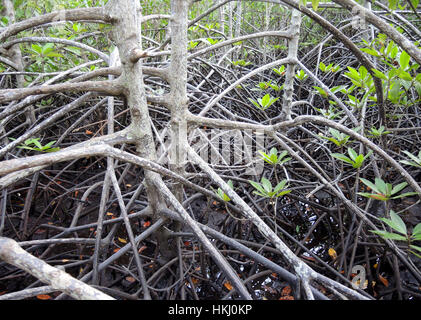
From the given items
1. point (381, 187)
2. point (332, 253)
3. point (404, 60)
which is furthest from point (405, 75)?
point (332, 253)

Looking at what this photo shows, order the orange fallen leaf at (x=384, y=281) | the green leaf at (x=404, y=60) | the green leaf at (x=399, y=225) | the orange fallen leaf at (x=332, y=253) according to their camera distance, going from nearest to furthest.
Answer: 1. the green leaf at (x=399, y=225)
2. the green leaf at (x=404, y=60)
3. the orange fallen leaf at (x=384, y=281)
4. the orange fallen leaf at (x=332, y=253)

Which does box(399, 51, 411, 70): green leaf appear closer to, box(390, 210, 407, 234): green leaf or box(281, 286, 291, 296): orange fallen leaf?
box(390, 210, 407, 234): green leaf

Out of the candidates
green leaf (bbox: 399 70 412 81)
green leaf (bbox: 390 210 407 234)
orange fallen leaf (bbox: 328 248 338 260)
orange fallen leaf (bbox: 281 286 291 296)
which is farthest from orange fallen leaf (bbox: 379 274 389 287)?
green leaf (bbox: 399 70 412 81)

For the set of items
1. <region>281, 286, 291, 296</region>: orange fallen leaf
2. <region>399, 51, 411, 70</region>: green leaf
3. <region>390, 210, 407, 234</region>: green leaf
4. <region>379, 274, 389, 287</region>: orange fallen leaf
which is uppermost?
<region>399, 51, 411, 70</region>: green leaf

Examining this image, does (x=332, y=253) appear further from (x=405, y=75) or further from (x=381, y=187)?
(x=405, y=75)

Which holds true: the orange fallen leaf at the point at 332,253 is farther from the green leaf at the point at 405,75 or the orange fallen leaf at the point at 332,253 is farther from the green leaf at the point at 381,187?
the green leaf at the point at 405,75

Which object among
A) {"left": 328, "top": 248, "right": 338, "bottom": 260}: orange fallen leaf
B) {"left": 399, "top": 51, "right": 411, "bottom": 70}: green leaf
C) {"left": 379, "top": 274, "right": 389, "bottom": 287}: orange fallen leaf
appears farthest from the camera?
{"left": 328, "top": 248, "right": 338, "bottom": 260}: orange fallen leaf

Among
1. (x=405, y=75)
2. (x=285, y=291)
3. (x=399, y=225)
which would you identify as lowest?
(x=285, y=291)

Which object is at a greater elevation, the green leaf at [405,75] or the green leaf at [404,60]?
the green leaf at [404,60]

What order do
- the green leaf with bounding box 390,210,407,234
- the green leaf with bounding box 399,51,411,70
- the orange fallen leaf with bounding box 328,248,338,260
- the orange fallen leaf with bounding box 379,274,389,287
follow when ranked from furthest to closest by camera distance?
the orange fallen leaf with bounding box 328,248,338,260 < the orange fallen leaf with bounding box 379,274,389,287 < the green leaf with bounding box 399,51,411,70 < the green leaf with bounding box 390,210,407,234

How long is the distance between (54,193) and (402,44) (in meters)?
1.79

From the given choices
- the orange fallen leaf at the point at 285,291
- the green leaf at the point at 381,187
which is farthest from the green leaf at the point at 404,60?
the orange fallen leaf at the point at 285,291

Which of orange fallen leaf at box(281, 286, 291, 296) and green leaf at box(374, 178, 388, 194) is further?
orange fallen leaf at box(281, 286, 291, 296)
